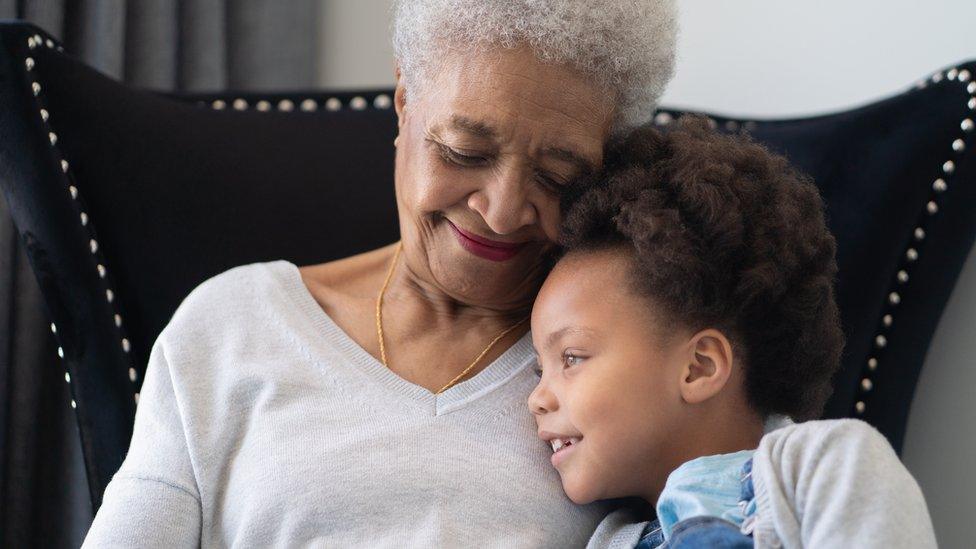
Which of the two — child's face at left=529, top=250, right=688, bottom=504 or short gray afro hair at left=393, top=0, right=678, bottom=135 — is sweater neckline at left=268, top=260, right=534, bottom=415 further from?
short gray afro hair at left=393, top=0, right=678, bottom=135

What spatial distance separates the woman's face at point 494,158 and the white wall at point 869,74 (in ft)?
2.53

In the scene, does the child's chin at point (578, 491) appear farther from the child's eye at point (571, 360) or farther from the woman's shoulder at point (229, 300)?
the woman's shoulder at point (229, 300)

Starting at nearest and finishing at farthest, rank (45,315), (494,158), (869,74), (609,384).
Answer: (609,384) → (494,158) → (869,74) → (45,315)

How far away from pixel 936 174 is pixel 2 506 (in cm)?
181

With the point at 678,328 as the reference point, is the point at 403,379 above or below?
below

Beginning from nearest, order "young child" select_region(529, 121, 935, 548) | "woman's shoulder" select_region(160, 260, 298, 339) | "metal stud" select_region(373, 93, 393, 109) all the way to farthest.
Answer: "young child" select_region(529, 121, 935, 548) < "woman's shoulder" select_region(160, 260, 298, 339) < "metal stud" select_region(373, 93, 393, 109)

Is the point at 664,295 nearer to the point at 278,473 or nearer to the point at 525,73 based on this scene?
the point at 525,73

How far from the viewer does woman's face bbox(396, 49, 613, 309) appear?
51.9 inches

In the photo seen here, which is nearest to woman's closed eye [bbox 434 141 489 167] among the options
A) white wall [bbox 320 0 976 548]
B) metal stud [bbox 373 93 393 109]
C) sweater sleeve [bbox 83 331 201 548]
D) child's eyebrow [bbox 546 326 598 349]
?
child's eyebrow [bbox 546 326 598 349]

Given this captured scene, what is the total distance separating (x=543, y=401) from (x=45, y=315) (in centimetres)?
123

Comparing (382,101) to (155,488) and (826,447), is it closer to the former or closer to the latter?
(155,488)

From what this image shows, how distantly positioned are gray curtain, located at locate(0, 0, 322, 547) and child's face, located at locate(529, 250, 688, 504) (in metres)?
1.22

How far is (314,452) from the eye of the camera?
132 cm

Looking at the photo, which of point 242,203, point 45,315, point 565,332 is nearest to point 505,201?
point 565,332
